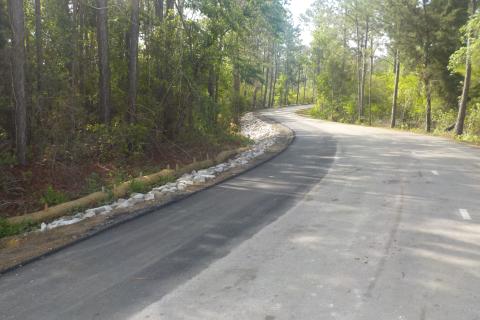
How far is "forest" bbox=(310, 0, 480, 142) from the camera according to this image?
23625 millimetres

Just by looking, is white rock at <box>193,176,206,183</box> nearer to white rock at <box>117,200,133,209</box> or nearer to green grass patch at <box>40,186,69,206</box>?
white rock at <box>117,200,133,209</box>

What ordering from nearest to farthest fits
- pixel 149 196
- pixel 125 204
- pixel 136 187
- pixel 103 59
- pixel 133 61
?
pixel 125 204
pixel 149 196
pixel 136 187
pixel 103 59
pixel 133 61

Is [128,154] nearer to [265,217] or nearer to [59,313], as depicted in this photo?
[265,217]

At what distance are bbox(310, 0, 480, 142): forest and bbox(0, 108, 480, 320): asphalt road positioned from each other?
44.3ft

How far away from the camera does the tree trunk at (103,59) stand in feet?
42.6

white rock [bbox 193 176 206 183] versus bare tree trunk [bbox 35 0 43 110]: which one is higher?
bare tree trunk [bbox 35 0 43 110]

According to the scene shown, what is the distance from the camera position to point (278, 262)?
5465mm

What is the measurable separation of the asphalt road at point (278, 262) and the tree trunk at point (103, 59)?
5721 mm

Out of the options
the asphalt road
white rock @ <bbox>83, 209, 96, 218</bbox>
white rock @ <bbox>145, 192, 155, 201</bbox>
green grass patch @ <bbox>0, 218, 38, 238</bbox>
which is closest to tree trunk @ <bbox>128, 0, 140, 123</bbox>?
white rock @ <bbox>145, 192, 155, 201</bbox>

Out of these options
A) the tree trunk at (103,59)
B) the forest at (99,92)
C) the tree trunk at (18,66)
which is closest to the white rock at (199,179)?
the forest at (99,92)

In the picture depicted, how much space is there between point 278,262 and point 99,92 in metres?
10.2

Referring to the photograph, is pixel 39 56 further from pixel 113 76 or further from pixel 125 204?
pixel 125 204

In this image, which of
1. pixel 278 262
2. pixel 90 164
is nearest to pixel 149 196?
pixel 90 164

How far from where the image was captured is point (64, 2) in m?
15.5
